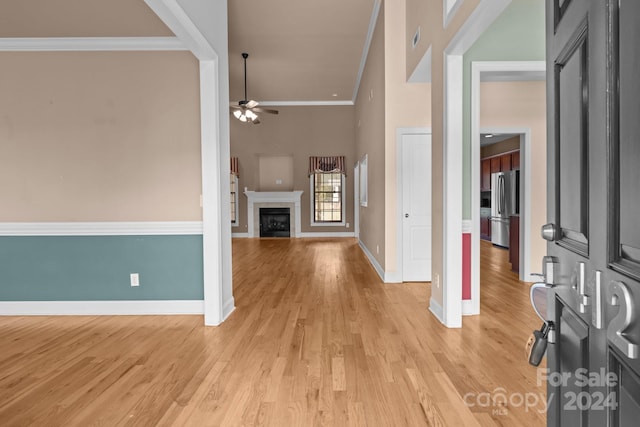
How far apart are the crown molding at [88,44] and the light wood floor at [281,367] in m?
2.68

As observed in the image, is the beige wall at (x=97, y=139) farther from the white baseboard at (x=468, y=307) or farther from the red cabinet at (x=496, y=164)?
the red cabinet at (x=496, y=164)

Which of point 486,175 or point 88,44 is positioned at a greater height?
point 88,44

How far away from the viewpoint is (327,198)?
10.5m

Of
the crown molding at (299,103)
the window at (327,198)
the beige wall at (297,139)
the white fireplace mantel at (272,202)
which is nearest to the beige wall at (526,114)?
the beige wall at (297,139)

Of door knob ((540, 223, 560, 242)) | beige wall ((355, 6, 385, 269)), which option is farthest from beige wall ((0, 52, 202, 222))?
door knob ((540, 223, 560, 242))

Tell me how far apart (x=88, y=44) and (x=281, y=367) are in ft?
11.7

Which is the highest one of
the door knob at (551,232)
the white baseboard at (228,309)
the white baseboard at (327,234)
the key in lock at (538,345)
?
the door knob at (551,232)

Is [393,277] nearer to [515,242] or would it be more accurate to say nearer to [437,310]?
[437,310]

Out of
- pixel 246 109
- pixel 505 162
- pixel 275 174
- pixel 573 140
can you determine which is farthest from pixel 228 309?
pixel 275 174

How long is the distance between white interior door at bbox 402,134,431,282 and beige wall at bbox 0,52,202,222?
267 centimetres

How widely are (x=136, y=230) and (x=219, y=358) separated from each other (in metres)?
1.74

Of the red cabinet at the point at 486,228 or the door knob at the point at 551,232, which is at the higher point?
the door knob at the point at 551,232

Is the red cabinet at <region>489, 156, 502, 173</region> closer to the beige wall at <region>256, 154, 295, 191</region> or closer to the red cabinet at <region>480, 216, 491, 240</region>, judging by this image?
the red cabinet at <region>480, 216, 491, 240</region>

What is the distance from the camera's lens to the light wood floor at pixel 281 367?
1.90 m
